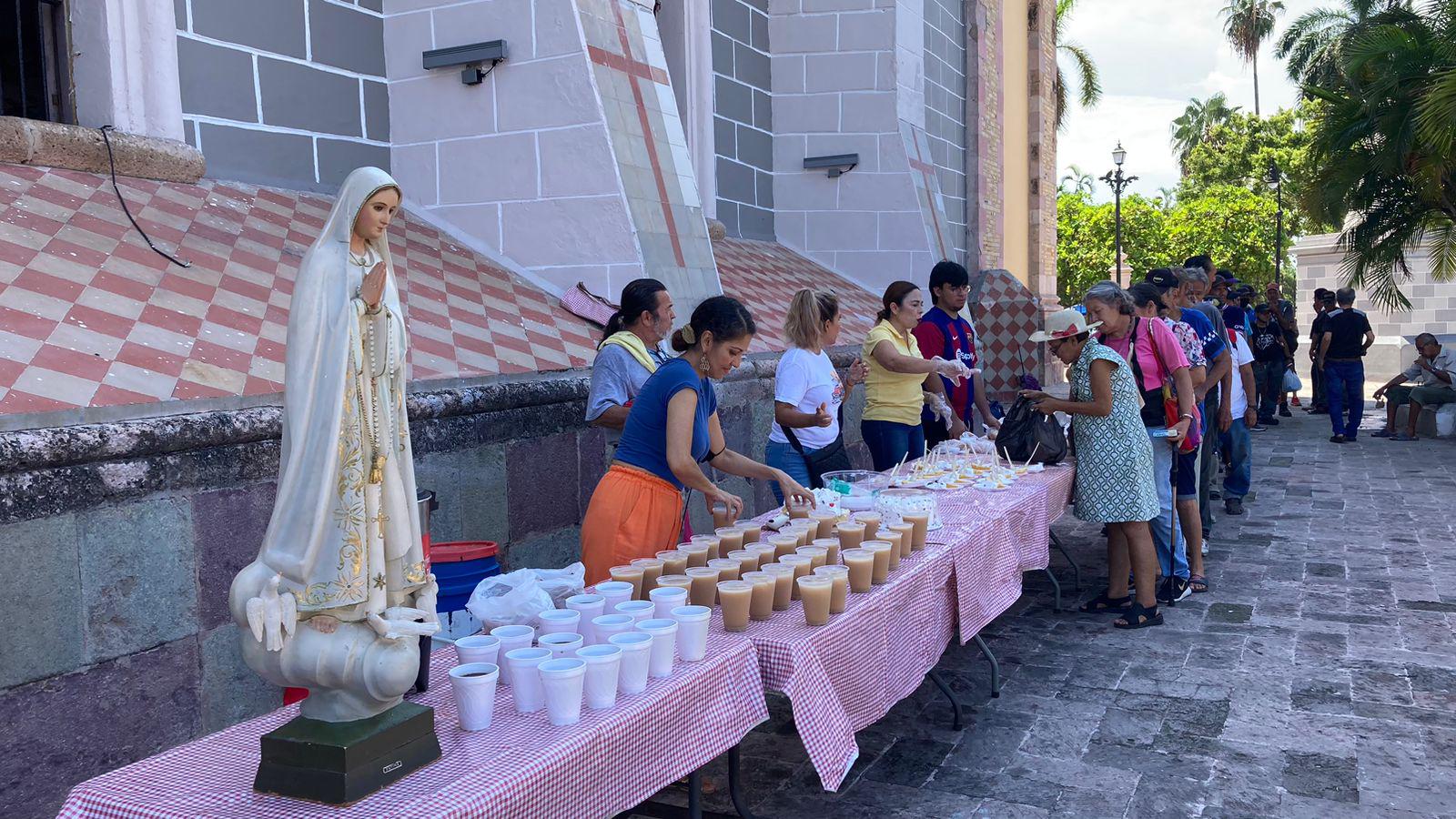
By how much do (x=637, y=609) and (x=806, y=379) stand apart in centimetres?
290

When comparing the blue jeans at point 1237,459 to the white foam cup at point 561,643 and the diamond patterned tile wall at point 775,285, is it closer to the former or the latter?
the diamond patterned tile wall at point 775,285

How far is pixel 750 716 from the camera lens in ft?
9.10

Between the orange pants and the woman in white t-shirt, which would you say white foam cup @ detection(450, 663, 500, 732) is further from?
the woman in white t-shirt

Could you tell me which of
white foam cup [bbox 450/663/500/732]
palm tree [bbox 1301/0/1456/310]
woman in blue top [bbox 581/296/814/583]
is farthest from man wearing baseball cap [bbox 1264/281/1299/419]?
white foam cup [bbox 450/663/500/732]

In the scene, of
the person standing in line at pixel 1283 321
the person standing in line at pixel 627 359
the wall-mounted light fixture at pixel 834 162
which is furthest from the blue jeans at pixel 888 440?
the person standing in line at pixel 1283 321

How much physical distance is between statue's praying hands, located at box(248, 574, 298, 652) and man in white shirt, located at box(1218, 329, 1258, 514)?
279 inches

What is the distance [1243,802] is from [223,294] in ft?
14.2

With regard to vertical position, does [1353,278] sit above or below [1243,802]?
above

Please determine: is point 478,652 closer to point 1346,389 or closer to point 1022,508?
point 1022,508

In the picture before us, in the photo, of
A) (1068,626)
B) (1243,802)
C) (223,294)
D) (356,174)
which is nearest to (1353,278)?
(1068,626)

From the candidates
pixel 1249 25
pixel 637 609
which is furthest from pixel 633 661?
pixel 1249 25

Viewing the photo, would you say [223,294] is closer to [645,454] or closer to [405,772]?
[645,454]

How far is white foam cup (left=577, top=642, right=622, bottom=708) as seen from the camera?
227 centimetres

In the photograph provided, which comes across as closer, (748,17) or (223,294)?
(223,294)
